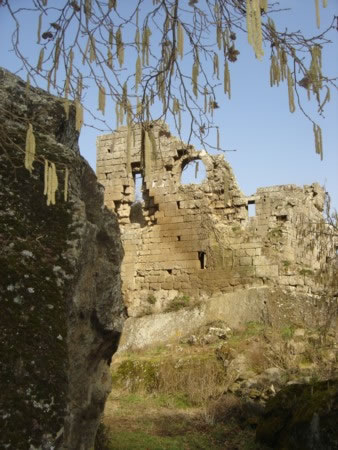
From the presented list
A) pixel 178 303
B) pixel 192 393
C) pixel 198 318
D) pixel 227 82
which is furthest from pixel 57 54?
pixel 178 303

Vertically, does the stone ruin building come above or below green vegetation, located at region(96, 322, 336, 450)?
above

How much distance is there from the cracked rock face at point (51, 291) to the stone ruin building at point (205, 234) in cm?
885

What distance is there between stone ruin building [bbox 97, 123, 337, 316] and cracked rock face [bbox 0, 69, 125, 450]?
29.0ft

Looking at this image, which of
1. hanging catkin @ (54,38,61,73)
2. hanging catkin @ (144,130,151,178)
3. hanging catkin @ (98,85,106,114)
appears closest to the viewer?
hanging catkin @ (144,130,151,178)

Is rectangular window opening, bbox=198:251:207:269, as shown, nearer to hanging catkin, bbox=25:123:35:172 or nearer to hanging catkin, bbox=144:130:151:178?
hanging catkin, bbox=144:130:151:178

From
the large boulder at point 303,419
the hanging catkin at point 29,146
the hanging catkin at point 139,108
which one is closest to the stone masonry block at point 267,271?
the large boulder at point 303,419

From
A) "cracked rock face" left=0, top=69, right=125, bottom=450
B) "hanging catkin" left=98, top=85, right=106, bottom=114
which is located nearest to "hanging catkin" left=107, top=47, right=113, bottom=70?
"hanging catkin" left=98, top=85, right=106, bottom=114

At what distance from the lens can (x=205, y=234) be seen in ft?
44.7

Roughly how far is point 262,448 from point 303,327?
17.4ft

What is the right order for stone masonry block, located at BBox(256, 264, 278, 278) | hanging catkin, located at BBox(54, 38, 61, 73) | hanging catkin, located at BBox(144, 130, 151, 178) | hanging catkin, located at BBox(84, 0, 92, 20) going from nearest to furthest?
1. hanging catkin, located at BBox(144, 130, 151, 178)
2. hanging catkin, located at BBox(84, 0, 92, 20)
3. hanging catkin, located at BBox(54, 38, 61, 73)
4. stone masonry block, located at BBox(256, 264, 278, 278)

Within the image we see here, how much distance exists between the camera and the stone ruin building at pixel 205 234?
13047 millimetres

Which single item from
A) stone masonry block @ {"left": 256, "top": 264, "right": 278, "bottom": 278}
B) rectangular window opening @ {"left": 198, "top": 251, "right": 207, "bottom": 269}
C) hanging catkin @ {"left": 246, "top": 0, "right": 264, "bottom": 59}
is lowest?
stone masonry block @ {"left": 256, "top": 264, "right": 278, "bottom": 278}

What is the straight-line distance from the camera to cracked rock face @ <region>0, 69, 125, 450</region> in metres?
2.44

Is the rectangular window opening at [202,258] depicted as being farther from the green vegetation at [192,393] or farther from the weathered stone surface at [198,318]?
the green vegetation at [192,393]
